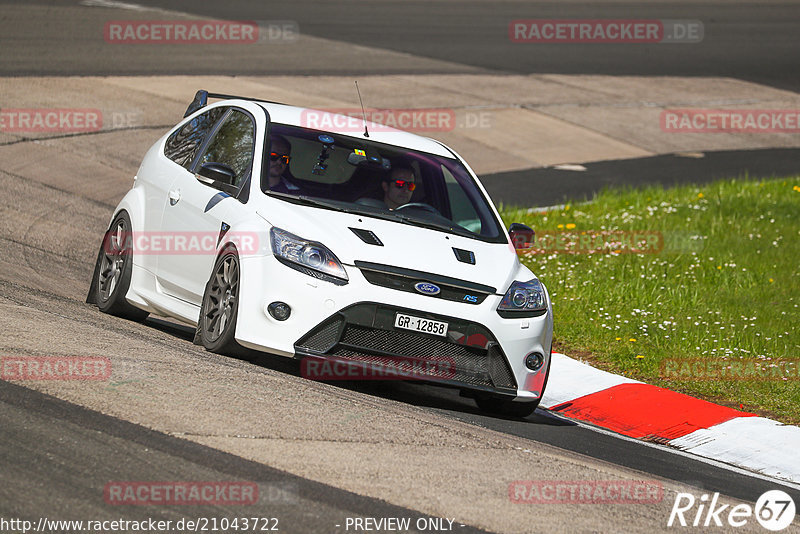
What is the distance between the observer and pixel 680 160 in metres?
20.6

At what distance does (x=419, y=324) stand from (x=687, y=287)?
547 centimetres

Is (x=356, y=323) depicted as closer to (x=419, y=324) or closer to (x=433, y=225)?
(x=419, y=324)

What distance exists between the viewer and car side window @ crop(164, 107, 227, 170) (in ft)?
29.7

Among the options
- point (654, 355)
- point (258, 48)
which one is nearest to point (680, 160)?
point (258, 48)

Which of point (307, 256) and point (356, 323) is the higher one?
point (307, 256)

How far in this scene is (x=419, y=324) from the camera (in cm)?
730

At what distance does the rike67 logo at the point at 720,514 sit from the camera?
5.83 m
